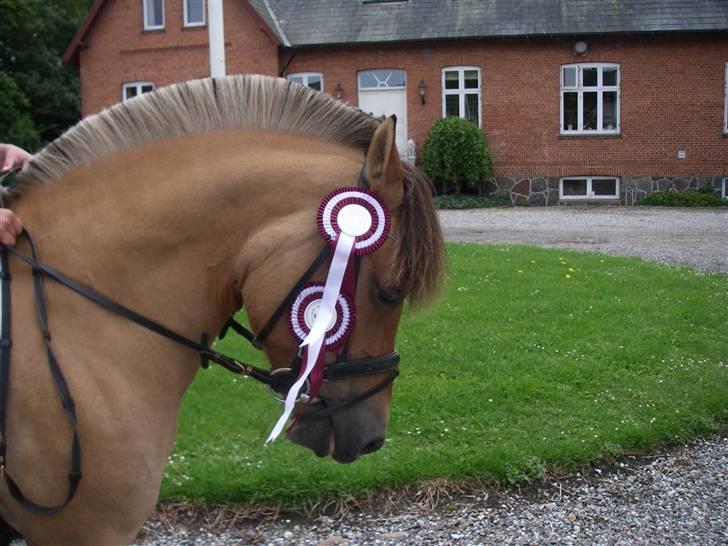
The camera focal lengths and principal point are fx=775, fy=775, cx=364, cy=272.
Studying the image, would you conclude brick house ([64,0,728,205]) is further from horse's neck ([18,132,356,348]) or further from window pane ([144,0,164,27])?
horse's neck ([18,132,356,348])

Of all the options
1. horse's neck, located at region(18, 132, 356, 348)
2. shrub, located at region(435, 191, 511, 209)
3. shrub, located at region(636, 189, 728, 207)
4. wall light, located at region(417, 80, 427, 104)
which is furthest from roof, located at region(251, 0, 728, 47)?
horse's neck, located at region(18, 132, 356, 348)

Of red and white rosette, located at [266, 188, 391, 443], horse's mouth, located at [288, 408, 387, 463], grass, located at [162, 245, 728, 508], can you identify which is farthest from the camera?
grass, located at [162, 245, 728, 508]

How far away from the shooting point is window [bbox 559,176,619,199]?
79.0ft

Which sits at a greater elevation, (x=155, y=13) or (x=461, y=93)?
(x=155, y=13)

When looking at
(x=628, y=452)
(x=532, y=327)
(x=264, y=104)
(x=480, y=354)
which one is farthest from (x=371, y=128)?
(x=532, y=327)

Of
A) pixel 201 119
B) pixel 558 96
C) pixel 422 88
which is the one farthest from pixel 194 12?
pixel 201 119

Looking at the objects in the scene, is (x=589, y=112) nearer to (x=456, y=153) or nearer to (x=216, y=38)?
(x=456, y=153)

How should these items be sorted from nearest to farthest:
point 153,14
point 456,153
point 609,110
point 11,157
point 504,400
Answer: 1. point 11,157
2. point 504,400
3. point 456,153
4. point 609,110
5. point 153,14

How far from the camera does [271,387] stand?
8.13 ft

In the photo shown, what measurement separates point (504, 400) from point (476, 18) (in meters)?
20.7

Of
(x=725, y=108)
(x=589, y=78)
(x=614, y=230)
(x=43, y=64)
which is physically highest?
(x=43, y=64)

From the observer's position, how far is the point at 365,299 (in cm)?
239

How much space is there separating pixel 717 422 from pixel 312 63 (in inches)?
846

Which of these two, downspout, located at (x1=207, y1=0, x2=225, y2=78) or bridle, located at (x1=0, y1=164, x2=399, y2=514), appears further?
downspout, located at (x1=207, y1=0, x2=225, y2=78)
